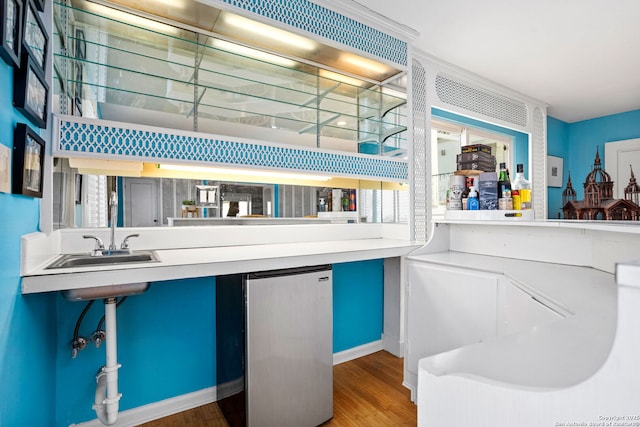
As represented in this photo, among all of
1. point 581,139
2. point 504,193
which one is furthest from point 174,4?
point 581,139

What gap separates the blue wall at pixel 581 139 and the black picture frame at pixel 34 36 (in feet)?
18.7

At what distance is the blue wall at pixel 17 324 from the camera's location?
94 centimetres

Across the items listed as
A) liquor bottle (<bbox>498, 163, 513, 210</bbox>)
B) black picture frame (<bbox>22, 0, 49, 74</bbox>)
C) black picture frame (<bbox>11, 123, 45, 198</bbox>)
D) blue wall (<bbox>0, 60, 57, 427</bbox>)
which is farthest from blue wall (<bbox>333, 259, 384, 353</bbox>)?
black picture frame (<bbox>22, 0, 49, 74</bbox>)

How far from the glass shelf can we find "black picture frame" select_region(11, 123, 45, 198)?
45cm

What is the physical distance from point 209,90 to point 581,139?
5.72 meters

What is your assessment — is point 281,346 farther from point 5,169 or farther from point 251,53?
point 251,53

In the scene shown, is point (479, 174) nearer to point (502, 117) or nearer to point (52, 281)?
point (502, 117)

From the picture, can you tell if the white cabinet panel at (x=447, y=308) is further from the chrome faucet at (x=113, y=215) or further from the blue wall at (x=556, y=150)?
the blue wall at (x=556, y=150)

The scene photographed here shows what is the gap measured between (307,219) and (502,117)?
2769mm

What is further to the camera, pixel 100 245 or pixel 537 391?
pixel 100 245

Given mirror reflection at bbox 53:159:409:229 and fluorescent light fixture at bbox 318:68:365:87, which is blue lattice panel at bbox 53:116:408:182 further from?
fluorescent light fixture at bbox 318:68:365:87

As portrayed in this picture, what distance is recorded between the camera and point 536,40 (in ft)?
8.87

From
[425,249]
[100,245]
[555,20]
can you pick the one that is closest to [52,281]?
[100,245]

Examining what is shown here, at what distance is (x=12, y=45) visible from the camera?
944mm
